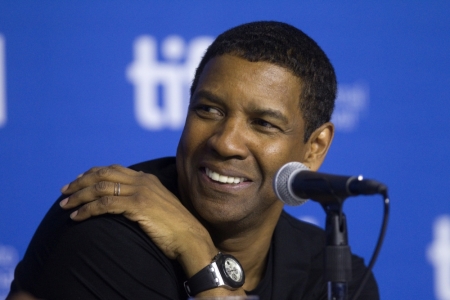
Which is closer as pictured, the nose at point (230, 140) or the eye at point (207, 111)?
the nose at point (230, 140)

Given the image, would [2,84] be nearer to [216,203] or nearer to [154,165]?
[154,165]

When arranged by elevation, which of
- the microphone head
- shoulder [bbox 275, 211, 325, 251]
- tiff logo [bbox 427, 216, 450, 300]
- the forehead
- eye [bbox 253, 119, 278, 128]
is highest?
the forehead

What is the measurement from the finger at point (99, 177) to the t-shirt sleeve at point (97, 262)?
0.08 metres

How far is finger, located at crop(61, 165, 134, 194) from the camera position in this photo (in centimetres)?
204

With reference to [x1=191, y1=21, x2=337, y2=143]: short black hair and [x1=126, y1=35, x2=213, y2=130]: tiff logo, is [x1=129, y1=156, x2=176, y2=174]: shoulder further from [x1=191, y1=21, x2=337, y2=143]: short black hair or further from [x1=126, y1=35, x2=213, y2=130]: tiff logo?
[x1=126, y1=35, x2=213, y2=130]: tiff logo

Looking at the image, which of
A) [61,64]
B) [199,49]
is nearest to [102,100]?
[61,64]

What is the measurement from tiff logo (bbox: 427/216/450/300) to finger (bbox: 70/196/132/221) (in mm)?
2237

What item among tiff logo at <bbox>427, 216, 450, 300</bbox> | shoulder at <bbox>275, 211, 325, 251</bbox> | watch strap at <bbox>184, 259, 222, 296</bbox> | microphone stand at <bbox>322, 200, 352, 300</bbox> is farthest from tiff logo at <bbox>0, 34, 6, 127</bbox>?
tiff logo at <bbox>427, 216, 450, 300</bbox>

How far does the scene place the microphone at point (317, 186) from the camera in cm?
142

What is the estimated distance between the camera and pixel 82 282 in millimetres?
1991

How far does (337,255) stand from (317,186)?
0.16m

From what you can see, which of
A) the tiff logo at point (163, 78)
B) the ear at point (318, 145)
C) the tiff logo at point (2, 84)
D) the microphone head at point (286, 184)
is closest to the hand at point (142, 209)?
the microphone head at point (286, 184)

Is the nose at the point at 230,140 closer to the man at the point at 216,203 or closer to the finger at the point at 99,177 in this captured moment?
the man at the point at 216,203

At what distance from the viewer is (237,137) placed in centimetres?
221
